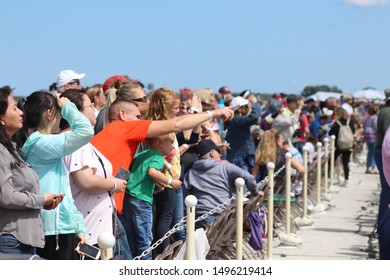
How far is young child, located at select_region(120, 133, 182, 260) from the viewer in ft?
27.5

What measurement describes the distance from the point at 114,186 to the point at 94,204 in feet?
0.72

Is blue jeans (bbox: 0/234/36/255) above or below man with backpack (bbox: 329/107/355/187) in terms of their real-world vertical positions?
above

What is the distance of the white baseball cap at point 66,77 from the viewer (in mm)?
9971

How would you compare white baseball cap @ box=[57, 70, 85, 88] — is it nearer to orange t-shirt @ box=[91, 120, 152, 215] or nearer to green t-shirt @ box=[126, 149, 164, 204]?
green t-shirt @ box=[126, 149, 164, 204]

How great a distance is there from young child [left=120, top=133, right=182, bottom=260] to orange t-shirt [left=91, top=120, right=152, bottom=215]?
560 mm

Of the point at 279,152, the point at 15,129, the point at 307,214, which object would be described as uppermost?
the point at 15,129

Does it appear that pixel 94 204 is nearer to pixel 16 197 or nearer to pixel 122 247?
pixel 122 247

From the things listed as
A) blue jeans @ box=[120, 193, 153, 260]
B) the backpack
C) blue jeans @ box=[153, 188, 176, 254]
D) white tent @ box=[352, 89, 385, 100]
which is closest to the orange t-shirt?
blue jeans @ box=[120, 193, 153, 260]

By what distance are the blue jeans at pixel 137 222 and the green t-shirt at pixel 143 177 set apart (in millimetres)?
49

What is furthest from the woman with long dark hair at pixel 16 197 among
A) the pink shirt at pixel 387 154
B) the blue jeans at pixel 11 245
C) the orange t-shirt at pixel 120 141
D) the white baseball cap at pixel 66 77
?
the white baseball cap at pixel 66 77
